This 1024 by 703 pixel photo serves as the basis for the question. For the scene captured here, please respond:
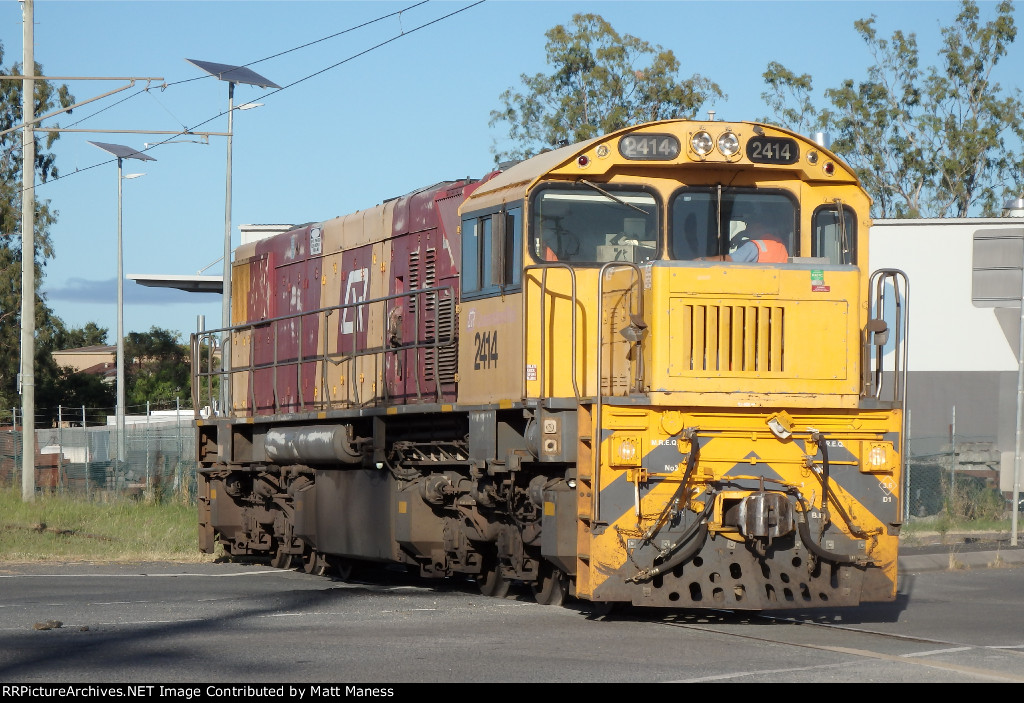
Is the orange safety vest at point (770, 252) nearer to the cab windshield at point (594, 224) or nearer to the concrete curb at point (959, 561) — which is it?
the cab windshield at point (594, 224)

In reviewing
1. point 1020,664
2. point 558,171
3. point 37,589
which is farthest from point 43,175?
point 1020,664

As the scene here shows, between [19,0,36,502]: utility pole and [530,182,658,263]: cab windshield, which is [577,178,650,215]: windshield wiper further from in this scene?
[19,0,36,502]: utility pole

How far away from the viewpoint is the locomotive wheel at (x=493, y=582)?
12.5 meters

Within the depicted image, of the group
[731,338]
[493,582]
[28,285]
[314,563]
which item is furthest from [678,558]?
[28,285]

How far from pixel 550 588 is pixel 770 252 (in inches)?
134

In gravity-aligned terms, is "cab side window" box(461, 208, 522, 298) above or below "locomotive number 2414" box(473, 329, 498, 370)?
above

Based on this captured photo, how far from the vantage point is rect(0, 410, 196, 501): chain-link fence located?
27281 mm

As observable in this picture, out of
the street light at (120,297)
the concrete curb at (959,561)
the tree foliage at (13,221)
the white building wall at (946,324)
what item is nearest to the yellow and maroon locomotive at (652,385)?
the concrete curb at (959,561)

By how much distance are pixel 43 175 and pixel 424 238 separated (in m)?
45.5

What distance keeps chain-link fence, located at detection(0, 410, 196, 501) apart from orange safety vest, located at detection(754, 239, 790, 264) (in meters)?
15.8

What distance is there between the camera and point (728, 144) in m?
10.5

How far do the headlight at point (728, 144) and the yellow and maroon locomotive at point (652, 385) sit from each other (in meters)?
0.02

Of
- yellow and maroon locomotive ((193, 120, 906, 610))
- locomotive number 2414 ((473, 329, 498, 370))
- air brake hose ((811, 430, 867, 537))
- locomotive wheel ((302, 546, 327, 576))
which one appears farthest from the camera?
locomotive wheel ((302, 546, 327, 576))

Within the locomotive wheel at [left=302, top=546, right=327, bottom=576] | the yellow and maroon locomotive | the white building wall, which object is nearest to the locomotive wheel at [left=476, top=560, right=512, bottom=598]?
the yellow and maroon locomotive
